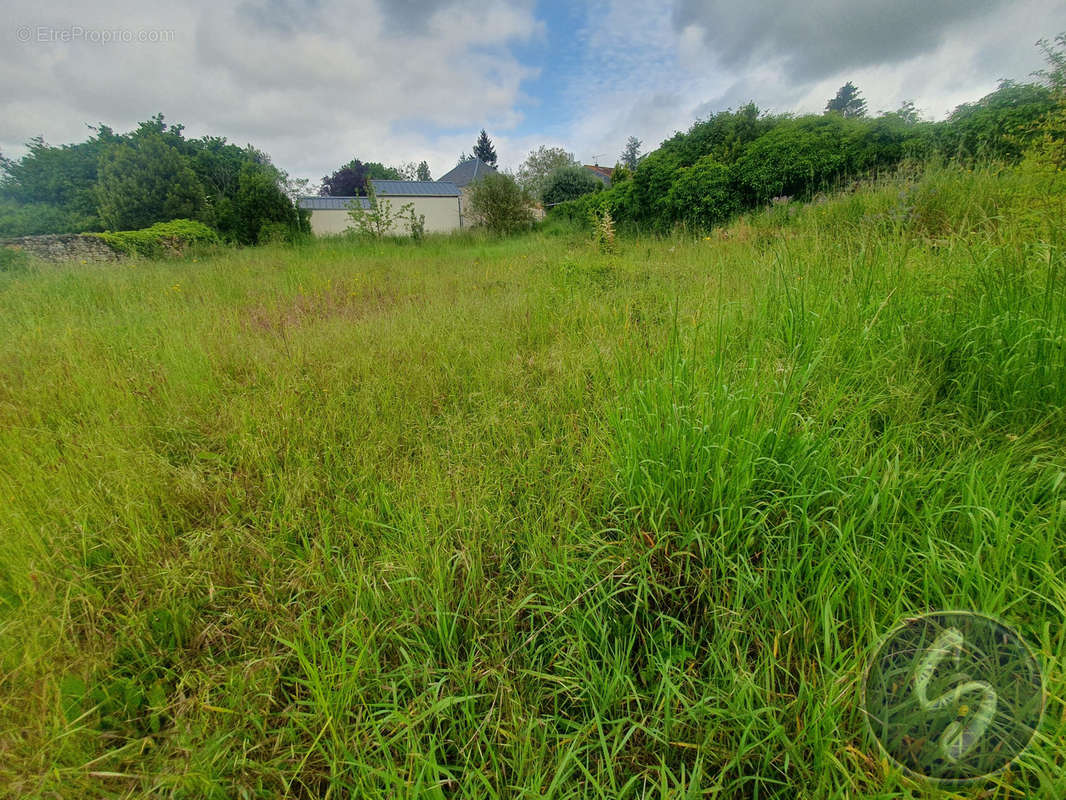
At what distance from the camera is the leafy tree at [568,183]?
967 inches

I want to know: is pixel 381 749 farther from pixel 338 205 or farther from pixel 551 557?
pixel 338 205

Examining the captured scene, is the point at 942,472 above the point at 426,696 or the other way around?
above

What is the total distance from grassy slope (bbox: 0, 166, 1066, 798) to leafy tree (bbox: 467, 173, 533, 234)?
1539cm

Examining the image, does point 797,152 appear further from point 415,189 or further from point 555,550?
point 415,189

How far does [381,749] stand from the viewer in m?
0.89

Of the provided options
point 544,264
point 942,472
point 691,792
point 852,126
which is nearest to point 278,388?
point 691,792

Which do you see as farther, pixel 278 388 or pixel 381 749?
pixel 278 388

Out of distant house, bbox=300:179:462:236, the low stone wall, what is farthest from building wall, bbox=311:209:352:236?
the low stone wall

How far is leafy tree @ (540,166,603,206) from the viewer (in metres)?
24.6

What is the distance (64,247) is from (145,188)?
16422mm

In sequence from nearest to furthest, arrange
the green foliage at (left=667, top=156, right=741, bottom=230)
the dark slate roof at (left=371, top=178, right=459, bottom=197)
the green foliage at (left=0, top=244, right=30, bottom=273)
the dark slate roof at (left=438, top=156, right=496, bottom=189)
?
the green foliage at (left=0, top=244, right=30, bottom=273) < the green foliage at (left=667, top=156, right=741, bottom=230) < the dark slate roof at (left=371, top=178, right=459, bottom=197) < the dark slate roof at (left=438, top=156, right=496, bottom=189)

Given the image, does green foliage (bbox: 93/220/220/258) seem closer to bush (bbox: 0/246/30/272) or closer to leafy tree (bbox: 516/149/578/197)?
bush (bbox: 0/246/30/272)

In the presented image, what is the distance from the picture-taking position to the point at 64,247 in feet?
26.2

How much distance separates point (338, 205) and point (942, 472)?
3772 centimetres
